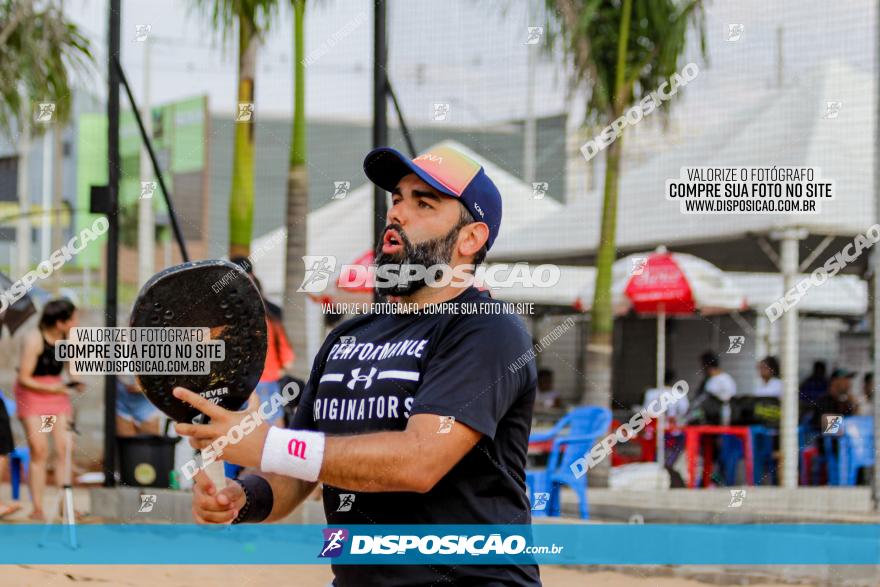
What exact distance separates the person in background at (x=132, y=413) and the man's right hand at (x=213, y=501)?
22.0 feet

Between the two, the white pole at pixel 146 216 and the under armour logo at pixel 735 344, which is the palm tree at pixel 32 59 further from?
the under armour logo at pixel 735 344

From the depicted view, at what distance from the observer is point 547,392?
36.7 ft

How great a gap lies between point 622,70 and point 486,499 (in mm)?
6398

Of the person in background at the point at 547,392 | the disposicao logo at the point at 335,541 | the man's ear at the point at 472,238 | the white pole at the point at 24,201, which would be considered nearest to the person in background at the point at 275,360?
the white pole at the point at 24,201

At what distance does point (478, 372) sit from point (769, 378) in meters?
8.01

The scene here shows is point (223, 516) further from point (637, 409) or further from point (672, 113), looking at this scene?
point (637, 409)

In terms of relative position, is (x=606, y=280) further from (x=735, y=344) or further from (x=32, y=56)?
(x=32, y=56)

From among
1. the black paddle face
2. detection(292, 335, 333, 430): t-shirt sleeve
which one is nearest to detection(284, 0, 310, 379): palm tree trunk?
detection(292, 335, 333, 430): t-shirt sleeve

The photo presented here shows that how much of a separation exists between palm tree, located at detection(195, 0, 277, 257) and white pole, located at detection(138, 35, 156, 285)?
560mm

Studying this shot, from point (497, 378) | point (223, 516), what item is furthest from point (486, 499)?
point (223, 516)

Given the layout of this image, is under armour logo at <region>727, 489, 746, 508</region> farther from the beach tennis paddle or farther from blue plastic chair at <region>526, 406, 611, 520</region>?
the beach tennis paddle

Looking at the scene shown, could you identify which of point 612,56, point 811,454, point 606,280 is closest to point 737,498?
point 606,280

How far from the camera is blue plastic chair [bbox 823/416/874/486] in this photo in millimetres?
9562

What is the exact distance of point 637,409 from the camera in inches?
390
